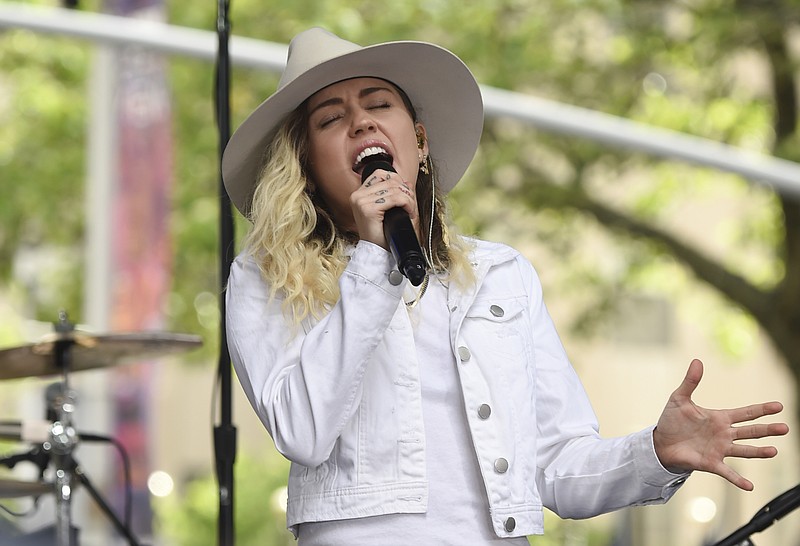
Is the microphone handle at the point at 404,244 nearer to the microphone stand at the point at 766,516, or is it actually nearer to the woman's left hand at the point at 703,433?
the woman's left hand at the point at 703,433

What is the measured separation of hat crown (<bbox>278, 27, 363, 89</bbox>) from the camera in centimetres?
251

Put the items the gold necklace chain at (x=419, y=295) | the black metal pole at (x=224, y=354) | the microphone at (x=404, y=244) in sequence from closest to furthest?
1. the microphone at (x=404, y=244)
2. the gold necklace chain at (x=419, y=295)
3. the black metal pole at (x=224, y=354)

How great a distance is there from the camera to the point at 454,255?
2561 mm

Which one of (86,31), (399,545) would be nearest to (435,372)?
(399,545)

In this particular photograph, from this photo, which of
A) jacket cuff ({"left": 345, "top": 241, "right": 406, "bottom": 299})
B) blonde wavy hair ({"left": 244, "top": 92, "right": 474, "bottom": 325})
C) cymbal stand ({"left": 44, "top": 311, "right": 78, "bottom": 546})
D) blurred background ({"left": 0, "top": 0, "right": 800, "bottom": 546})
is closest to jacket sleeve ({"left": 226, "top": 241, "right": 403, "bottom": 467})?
jacket cuff ({"left": 345, "top": 241, "right": 406, "bottom": 299})

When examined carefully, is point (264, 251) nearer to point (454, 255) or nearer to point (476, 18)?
point (454, 255)

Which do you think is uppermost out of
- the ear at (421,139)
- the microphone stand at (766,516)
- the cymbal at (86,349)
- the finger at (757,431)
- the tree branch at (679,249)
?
the tree branch at (679,249)

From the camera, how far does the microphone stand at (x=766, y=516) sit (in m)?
2.51

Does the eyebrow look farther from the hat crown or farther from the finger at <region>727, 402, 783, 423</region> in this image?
the finger at <region>727, 402, 783, 423</region>

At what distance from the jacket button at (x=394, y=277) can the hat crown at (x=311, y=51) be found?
1.52 feet

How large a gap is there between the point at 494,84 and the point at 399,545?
8466 mm

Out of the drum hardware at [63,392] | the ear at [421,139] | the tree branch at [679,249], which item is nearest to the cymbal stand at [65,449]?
the drum hardware at [63,392]

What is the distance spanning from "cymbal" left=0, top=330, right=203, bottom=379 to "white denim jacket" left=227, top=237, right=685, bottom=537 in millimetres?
1247

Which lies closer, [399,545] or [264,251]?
[399,545]
